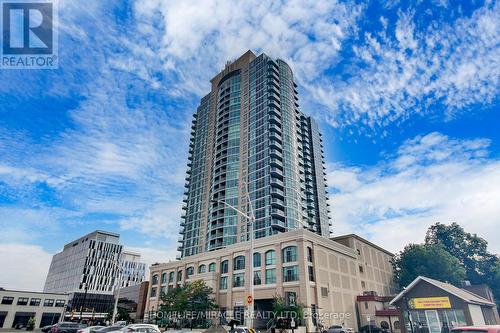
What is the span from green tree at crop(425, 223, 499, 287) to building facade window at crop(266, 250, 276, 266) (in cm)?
4295

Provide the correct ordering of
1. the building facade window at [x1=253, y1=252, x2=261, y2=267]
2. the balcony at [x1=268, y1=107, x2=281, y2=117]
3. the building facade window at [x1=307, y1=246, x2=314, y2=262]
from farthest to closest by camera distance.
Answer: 1. the balcony at [x1=268, y1=107, x2=281, y2=117]
2. the building facade window at [x1=253, y1=252, x2=261, y2=267]
3. the building facade window at [x1=307, y1=246, x2=314, y2=262]

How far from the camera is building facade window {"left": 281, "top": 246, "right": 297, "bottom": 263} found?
4734 cm

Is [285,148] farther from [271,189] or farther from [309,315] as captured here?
[309,315]

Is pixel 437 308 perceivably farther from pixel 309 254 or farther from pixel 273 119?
pixel 273 119

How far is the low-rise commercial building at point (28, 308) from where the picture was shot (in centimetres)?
6906

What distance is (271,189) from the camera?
80.2m

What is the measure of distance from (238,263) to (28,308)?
54.0 m

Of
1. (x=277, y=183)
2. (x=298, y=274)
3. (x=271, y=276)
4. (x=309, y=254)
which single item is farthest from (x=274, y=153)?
(x=298, y=274)

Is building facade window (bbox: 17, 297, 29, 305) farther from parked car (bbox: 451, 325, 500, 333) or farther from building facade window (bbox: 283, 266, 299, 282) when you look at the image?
parked car (bbox: 451, 325, 500, 333)

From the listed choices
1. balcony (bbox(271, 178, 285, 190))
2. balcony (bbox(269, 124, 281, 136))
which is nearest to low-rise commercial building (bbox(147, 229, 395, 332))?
balcony (bbox(271, 178, 285, 190))

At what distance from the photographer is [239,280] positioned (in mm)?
53500

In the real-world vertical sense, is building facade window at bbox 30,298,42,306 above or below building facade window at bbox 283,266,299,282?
below

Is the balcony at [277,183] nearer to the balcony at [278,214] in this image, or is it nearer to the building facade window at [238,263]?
the balcony at [278,214]

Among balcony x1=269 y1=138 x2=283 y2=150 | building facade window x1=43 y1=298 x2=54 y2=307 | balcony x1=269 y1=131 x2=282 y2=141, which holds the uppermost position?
balcony x1=269 y1=131 x2=282 y2=141
